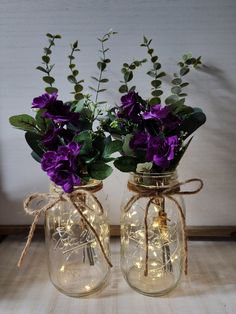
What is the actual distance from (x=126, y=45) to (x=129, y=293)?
56cm

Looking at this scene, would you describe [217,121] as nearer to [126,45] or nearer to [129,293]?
[126,45]

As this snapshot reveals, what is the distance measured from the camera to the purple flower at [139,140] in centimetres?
58

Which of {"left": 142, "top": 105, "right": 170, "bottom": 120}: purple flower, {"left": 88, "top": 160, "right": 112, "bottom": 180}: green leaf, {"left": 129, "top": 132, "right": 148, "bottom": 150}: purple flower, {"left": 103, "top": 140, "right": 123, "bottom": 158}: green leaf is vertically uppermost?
{"left": 142, "top": 105, "right": 170, "bottom": 120}: purple flower

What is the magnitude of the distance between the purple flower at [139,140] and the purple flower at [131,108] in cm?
3

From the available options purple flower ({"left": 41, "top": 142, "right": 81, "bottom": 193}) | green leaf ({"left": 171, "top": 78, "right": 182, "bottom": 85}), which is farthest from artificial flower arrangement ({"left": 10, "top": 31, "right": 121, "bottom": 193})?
green leaf ({"left": 171, "top": 78, "right": 182, "bottom": 85})

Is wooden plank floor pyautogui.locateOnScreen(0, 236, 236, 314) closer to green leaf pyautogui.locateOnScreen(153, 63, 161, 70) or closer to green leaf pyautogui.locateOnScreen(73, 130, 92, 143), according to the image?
green leaf pyautogui.locateOnScreen(73, 130, 92, 143)

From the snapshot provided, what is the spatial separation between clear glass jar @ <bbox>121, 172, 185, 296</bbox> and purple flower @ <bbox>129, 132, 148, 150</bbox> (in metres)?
0.08

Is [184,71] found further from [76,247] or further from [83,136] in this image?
[76,247]

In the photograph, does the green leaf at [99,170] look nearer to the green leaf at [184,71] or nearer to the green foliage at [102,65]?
the green foliage at [102,65]

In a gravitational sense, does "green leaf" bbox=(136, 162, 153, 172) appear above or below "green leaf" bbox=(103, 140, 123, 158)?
below

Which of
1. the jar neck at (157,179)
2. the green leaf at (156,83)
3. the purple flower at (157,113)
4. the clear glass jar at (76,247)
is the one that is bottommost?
the clear glass jar at (76,247)

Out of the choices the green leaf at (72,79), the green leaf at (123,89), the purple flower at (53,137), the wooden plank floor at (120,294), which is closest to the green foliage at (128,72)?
the green leaf at (123,89)

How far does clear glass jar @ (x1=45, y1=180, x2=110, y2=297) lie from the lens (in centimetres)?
67

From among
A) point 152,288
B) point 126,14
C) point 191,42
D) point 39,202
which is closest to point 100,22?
point 126,14
